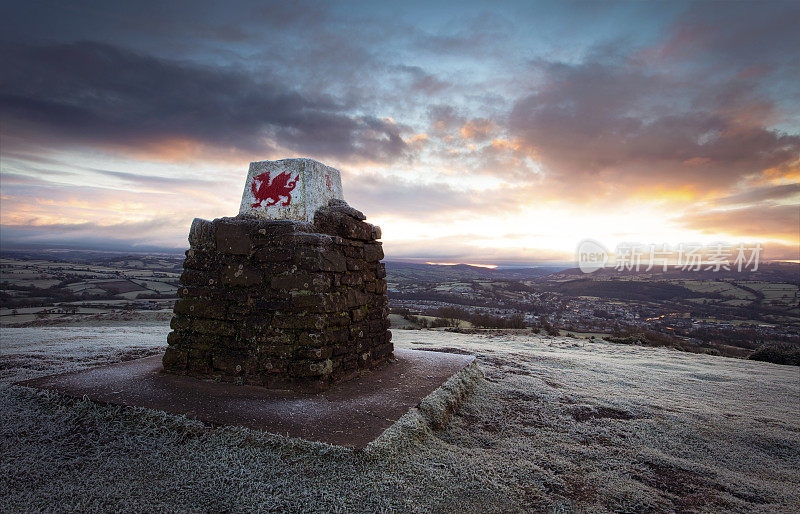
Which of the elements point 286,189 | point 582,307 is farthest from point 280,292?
point 582,307

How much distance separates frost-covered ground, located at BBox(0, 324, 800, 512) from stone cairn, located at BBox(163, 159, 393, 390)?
1.29 meters

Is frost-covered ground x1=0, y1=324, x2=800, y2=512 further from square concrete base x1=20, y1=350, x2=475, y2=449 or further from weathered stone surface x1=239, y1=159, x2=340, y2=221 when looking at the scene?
weathered stone surface x1=239, y1=159, x2=340, y2=221

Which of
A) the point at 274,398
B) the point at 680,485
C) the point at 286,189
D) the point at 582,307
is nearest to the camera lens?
the point at 680,485

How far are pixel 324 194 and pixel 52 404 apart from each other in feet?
14.6

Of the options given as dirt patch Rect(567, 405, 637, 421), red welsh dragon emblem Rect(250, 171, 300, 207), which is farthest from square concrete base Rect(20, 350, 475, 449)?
red welsh dragon emblem Rect(250, 171, 300, 207)

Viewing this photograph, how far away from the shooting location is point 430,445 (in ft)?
12.2

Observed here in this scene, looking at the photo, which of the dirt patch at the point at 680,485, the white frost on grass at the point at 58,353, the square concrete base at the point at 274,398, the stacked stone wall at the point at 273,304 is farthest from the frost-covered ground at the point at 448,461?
the stacked stone wall at the point at 273,304

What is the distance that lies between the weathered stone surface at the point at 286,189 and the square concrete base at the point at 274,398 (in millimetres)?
2659

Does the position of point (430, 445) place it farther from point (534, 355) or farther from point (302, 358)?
point (534, 355)

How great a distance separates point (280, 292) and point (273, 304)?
0.62 ft

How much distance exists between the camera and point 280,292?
5.05 m

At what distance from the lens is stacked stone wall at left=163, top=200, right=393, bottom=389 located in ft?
16.1

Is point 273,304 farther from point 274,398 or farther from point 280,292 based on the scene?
point 274,398

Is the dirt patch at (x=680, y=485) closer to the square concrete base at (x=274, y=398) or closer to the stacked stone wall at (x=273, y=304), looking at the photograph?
the square concrete base at (x=274, y=398)
